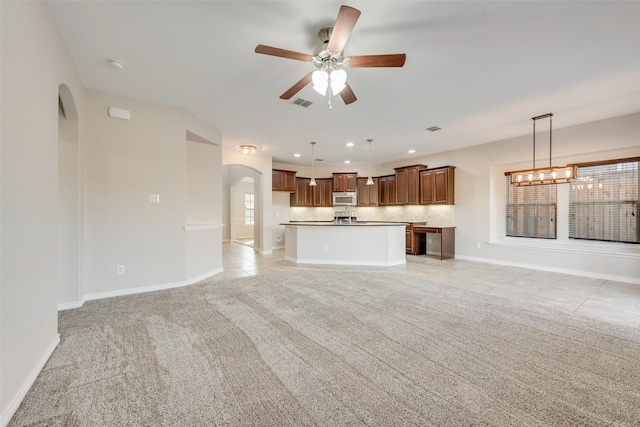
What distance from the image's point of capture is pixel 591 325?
2836 mm

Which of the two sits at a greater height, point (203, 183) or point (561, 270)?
point (203, 183)

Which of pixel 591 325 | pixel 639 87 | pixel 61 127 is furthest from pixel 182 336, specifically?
pixel 639 87

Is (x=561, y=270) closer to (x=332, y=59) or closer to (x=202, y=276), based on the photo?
(x=332, y=59)

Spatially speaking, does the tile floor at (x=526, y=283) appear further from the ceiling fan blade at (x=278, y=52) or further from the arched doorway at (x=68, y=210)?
the ceiling fan blade at (x=278, y=52)

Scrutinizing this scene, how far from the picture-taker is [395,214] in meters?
8.85

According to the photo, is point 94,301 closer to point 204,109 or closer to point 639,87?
point 204,109

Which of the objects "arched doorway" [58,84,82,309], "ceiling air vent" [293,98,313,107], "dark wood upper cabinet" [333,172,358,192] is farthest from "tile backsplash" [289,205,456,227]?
"arched doorway" [58,84,82,309]

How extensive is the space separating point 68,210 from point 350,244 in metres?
4.78

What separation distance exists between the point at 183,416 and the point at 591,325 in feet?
12.8

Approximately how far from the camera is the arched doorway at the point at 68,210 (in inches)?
128

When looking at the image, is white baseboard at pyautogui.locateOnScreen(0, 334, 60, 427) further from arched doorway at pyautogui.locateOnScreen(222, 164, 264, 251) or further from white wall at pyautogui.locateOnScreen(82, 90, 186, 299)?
arched doorway at pyautogui.locateOnScreen(222, 164, 264, 251)

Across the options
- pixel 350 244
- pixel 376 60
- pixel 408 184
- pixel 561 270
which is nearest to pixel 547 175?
pixel 561 270

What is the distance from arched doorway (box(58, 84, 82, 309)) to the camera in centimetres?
325

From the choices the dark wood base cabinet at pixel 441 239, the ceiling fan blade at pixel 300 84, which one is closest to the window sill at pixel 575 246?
the dark wood base cabinet at pixel 441 239
